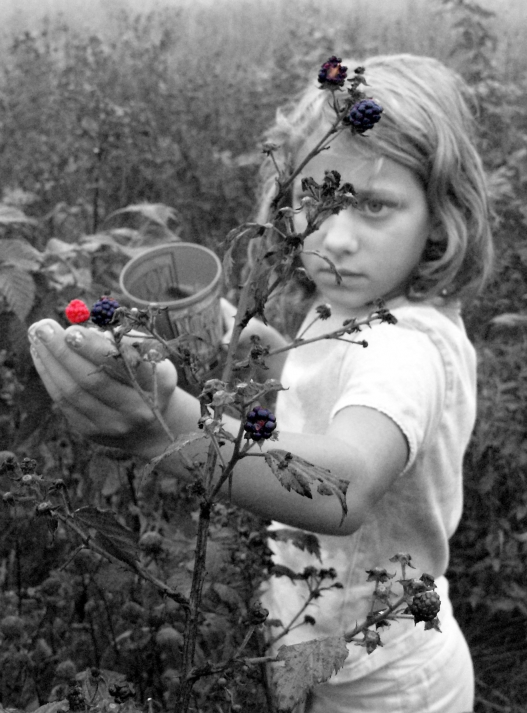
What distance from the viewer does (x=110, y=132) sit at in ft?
12.2

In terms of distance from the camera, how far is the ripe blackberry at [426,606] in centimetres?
90

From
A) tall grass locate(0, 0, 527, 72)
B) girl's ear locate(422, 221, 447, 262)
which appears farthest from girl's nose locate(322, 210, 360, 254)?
tall grass locate(0, 0, 527, 72)

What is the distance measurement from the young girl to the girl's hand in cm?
34

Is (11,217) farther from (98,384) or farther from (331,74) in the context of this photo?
(331,74)

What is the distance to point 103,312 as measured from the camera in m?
0.94

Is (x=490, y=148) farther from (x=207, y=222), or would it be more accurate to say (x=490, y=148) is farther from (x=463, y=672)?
(x=463, y=672)

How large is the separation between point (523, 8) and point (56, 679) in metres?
7.18

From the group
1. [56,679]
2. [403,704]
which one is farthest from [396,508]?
[56,679]

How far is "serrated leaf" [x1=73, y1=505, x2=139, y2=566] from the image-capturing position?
99cm

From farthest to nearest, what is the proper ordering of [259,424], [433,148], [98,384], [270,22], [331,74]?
[270,22], [433,148], [98,384], [331,74], [259,424]

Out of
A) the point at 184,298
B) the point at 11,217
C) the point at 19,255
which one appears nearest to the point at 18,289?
the point at 19,255

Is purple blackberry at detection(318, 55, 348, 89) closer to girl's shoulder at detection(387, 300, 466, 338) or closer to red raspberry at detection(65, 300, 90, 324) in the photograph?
red raspberry at detection(65, 300, 90, 324)

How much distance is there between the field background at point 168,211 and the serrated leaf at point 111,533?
744mm

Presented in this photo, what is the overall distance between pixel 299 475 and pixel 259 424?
0.06m
